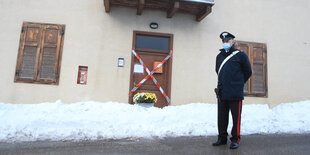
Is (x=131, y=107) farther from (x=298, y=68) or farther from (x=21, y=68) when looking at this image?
(x=298, y=68)

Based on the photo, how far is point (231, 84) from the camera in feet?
12.5

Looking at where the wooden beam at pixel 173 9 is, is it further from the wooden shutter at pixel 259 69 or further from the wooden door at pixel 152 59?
the wooden shutter at pixel 259 69

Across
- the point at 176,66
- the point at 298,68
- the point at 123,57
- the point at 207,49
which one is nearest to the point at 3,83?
the point at 123,57

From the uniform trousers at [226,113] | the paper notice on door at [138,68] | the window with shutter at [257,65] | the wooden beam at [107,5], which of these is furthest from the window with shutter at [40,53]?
the window with shutter at [257,65]

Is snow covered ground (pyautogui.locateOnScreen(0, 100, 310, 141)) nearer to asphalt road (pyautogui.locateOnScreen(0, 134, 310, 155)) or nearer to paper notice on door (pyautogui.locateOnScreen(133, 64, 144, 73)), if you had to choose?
asphalt road (pyautogui.locateOnScreen(0, 134, 310, 155))

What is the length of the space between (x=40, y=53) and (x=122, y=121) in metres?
3.78

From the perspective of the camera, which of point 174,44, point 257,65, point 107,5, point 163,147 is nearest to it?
point 163,147

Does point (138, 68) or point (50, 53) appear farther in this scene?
point (138, 68)

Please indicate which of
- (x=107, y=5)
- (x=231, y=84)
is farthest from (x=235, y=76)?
(x=107, y=5)

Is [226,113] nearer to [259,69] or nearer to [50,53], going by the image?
[259,69]

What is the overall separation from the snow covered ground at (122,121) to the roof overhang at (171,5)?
2986 mm

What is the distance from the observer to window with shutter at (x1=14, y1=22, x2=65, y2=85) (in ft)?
24.0

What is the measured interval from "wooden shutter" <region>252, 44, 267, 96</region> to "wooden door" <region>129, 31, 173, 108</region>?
9.71 ft

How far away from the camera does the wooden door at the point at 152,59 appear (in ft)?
25.5
